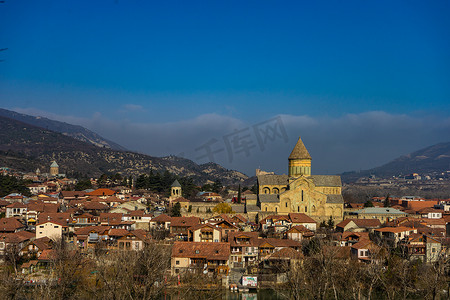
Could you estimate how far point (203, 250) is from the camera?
3384cm

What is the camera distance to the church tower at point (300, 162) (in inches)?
2167

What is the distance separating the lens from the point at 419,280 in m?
30.1

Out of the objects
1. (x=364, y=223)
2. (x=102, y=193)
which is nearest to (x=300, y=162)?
(x=364, y=223)

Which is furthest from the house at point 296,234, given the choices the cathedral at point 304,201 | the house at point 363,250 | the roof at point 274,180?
the roof at point 274,180

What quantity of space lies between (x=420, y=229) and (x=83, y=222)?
3004cm

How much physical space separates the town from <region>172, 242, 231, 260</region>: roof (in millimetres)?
73

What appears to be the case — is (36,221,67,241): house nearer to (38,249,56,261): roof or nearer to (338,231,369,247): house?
(38,249,56,261): roof

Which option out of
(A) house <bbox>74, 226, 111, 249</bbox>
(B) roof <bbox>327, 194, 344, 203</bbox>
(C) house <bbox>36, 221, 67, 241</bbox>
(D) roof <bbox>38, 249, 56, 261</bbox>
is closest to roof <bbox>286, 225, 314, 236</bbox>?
(B) roof <bbox>327, 194, 344, 203</bbox>

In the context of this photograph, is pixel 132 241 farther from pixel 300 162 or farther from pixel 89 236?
pixel 300 162

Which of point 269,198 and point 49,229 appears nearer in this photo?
point 49,229

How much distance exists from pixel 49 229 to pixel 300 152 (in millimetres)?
28334

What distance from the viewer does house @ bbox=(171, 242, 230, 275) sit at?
3244cm

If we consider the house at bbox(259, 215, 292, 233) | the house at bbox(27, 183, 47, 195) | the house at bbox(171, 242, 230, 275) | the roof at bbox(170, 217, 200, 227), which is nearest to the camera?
the house at bbox(171, 242, 230, 275)

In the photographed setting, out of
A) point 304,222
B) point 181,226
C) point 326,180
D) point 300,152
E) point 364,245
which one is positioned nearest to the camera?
point 364,245
